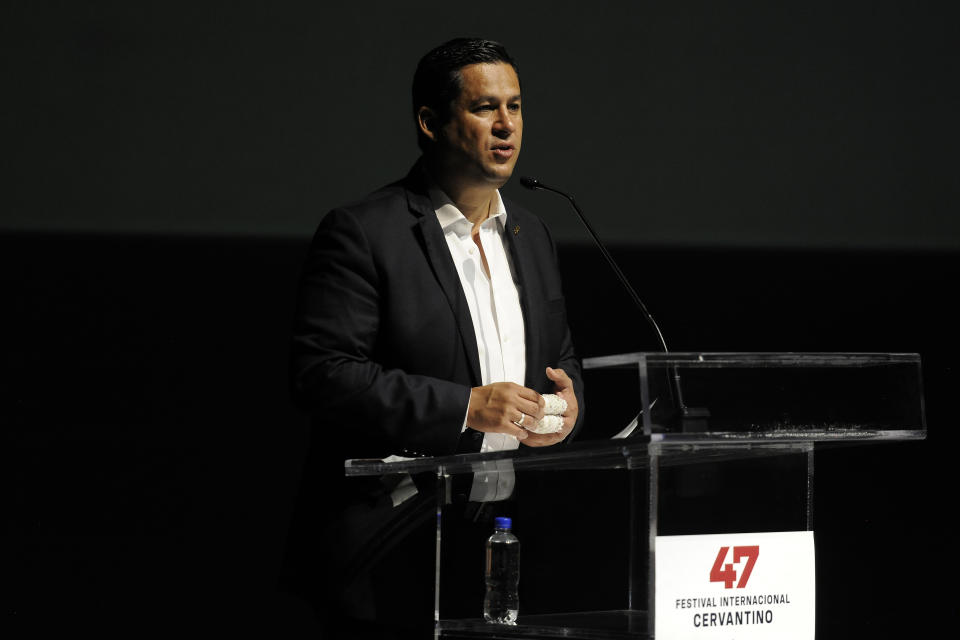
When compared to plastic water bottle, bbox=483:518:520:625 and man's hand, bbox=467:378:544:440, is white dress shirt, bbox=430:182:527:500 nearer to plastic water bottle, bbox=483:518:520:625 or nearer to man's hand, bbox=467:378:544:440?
man's hand, bbox=467:378:544:440

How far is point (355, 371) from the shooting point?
198cm

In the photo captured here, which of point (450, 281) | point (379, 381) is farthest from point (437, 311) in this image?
point (379, 381)

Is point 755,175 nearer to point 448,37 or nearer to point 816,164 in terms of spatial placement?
point 816,164

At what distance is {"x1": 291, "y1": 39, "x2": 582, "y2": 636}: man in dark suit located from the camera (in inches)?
77.1

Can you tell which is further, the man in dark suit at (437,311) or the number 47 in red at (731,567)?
the man in dark suit at (437,311)

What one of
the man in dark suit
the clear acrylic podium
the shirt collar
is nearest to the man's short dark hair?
the man in dark suit

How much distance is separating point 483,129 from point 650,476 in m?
0.91

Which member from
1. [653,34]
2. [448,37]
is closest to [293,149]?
[448,37]

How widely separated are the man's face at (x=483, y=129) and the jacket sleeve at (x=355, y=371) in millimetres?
252

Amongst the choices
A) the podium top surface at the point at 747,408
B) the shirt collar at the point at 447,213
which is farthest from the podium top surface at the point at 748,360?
the shirt collar at the point at 447,213

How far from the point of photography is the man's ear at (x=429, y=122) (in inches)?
88.9

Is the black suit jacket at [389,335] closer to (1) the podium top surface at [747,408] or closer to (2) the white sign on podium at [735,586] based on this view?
(1) the podium top surface at [747,408]

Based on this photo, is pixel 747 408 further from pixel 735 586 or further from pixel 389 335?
pixel 389 335

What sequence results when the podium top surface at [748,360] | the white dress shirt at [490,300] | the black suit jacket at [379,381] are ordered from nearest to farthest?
the podium top surface at [748,360]
the black suit jacket at [379,381]
the white dress shirt at [490,300]
